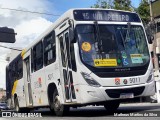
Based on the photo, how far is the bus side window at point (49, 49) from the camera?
511 inches

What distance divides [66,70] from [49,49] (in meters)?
Answer: 1.83

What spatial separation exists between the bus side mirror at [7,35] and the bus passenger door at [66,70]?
363 cm

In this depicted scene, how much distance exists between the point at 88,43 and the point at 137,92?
2123 millimetres

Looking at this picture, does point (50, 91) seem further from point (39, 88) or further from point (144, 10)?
point (144, 10)

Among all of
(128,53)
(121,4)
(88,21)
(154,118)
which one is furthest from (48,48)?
(121,4)

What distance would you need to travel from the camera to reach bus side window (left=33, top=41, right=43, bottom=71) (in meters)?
14.5

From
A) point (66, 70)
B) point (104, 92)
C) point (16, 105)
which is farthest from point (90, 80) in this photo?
point (16, 105)

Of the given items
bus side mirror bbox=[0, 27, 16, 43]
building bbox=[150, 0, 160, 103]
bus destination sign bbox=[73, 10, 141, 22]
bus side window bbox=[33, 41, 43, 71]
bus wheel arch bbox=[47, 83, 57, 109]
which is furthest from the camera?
building bbox=[150, 0, 160, 103]

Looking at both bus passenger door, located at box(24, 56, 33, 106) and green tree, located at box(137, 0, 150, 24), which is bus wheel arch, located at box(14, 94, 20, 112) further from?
green tree, located at box(137, 0, 150, 24)

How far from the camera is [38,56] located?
1499 centimetres

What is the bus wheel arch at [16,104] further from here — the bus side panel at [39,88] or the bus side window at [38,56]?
the bus side window at [38,56]

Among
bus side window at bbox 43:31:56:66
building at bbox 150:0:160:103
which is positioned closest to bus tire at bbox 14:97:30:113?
bus side window at bbox 43:31:56:66

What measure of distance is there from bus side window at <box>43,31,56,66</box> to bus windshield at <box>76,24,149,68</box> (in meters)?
2.01

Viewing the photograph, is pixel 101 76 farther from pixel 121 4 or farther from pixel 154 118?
pixel 121 4
